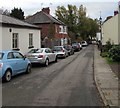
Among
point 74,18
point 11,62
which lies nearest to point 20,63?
point 11,62

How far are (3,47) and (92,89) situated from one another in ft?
39.4

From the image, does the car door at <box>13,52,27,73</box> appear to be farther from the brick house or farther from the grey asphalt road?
the brick house

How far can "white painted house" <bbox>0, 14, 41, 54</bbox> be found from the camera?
71.9 feet

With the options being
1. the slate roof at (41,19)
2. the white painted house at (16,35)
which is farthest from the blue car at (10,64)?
the slate roof at (41,19)

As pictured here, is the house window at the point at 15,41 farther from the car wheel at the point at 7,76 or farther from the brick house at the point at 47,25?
the brick house at the point at 47,25

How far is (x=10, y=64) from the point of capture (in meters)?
13.9

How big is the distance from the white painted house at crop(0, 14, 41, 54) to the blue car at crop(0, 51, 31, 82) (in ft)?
21.3

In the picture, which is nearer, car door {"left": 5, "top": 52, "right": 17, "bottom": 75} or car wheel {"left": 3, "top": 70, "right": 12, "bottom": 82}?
car wheel {"left": 3, "top": 70, "right": 12, "bottom": 82}

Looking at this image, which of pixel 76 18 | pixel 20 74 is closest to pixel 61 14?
pixel 76 18

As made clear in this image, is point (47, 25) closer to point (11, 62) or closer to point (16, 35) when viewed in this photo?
point (16, 35)

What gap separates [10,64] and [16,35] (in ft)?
36.1

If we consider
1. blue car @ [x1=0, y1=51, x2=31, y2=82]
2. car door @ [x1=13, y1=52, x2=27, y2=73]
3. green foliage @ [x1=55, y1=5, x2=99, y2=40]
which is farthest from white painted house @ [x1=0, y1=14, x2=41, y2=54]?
green foliage @ [x1=55, y1=5, x2=99, y2=40]

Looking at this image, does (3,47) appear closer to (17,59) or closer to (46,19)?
(17,59)

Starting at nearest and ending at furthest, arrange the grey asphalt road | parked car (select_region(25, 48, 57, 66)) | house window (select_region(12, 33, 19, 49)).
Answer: the grey asphalt road < parked car (select_region(25, 48, 57, 66)) < house window (select_region(12, 33, 19, 49))
